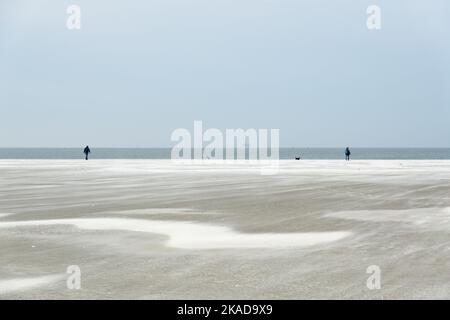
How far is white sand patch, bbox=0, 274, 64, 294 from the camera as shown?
7598 millimetres

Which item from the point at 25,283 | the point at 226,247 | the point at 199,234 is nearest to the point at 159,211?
the point at 199,234

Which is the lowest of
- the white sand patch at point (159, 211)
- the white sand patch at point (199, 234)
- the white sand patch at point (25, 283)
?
the white sand patch at point (159, 211)

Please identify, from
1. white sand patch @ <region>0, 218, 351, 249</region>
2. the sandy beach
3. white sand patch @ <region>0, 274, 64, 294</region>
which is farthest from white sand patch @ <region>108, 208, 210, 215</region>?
white sand patch @ <region>0, 274, 64, 294</region>

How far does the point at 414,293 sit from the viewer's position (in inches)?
285

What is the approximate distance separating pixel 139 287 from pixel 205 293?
37.9 inches

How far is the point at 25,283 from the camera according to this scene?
7.91 meters

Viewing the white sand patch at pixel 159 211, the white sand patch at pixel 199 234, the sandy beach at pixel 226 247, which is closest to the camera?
the sandy beach at pixel 226 247

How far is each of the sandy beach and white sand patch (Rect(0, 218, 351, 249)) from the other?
0.02m

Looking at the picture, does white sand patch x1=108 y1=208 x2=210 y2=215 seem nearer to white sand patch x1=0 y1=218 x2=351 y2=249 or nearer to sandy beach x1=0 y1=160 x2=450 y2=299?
sandy beach x1=0 y1=160 x2=450 y2=299

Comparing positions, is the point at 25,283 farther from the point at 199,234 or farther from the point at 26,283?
the point at 199,234

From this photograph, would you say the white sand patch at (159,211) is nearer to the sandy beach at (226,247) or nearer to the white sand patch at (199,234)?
the sandy beach at (226,247)

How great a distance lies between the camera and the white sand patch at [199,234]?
10.8m

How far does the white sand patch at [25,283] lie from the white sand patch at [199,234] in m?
2.92

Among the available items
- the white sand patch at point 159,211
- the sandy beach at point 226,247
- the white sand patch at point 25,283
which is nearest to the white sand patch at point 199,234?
the sandy beach at point 226,247
